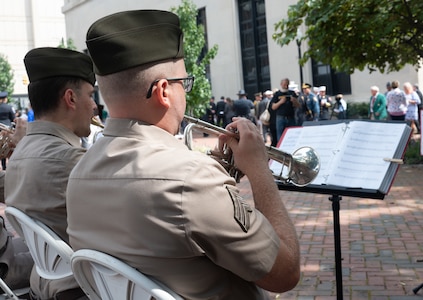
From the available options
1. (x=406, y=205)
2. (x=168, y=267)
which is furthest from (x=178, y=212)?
(x=406, y=205)

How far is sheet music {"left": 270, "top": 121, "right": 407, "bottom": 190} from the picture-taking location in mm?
3256

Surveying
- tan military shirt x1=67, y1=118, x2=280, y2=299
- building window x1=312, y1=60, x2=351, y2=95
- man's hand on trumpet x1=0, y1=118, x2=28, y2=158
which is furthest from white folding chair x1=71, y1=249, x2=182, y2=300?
building window x1=312, y1=60, x2=351, y2=95

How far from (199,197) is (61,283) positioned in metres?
1.17

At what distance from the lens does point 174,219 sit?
1.71 meters

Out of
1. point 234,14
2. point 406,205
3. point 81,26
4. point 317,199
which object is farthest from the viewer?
point 81,26

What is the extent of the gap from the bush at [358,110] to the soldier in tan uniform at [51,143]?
19.8m

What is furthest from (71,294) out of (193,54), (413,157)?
(193,54)

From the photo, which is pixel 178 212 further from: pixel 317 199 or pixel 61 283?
pixel 317 199

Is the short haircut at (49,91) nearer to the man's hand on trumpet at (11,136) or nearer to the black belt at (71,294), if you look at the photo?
the man's hand on trumpet at (11,136)

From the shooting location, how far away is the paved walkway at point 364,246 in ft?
15.2

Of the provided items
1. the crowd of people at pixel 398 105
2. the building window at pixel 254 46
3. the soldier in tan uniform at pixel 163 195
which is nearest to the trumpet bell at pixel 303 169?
the soldier in tan uniform at pixel 163 195

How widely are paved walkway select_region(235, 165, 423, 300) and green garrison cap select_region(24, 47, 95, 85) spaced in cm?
242

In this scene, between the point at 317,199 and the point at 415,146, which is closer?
the point at 317,199

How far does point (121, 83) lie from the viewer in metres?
1.97
